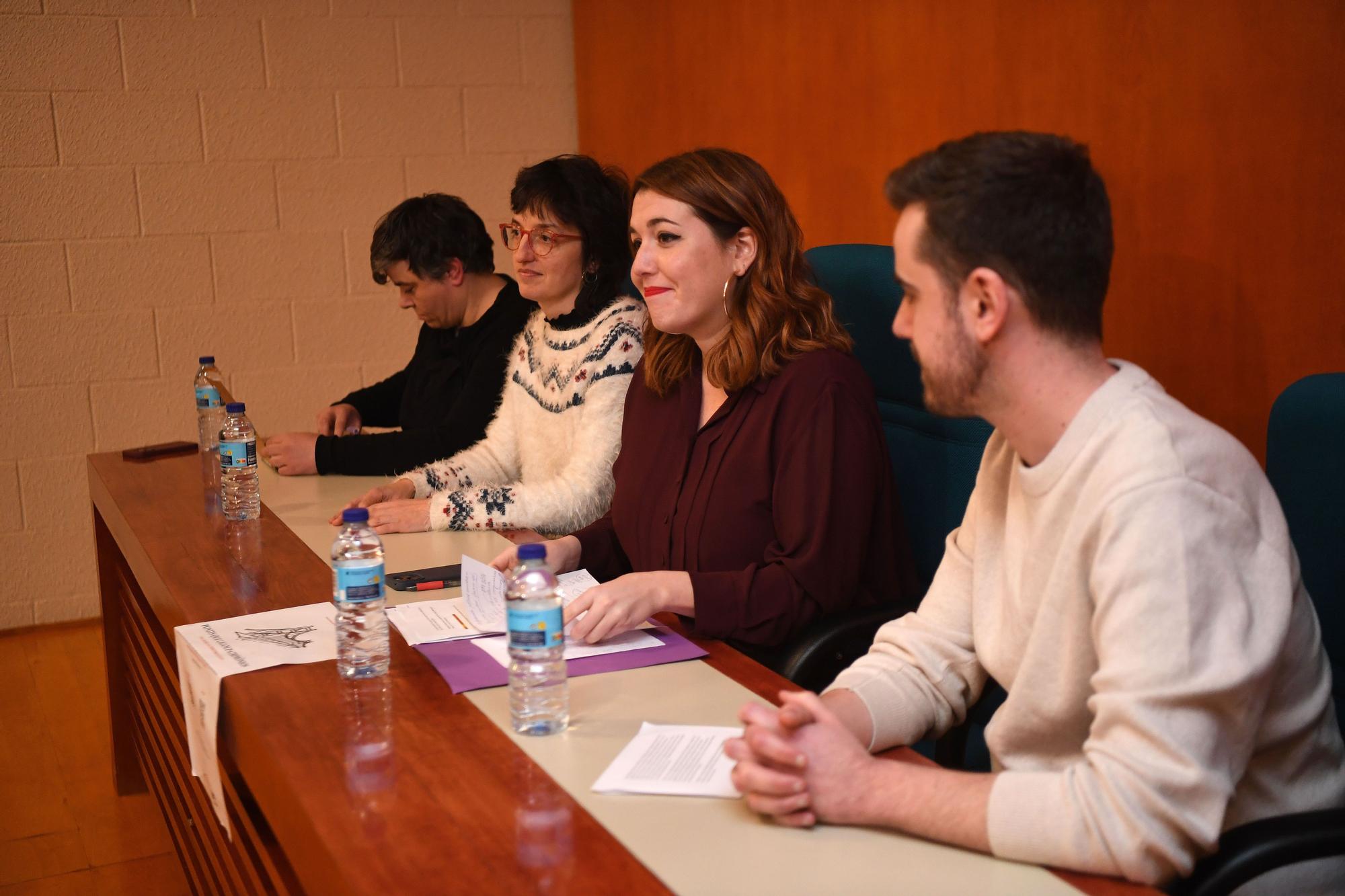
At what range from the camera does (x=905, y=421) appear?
2.06 m

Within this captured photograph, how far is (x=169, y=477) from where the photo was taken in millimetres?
2758

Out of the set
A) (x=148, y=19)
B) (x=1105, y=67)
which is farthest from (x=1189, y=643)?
(x=148, y=19)

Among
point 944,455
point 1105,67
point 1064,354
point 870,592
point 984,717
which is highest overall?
point 1105,67

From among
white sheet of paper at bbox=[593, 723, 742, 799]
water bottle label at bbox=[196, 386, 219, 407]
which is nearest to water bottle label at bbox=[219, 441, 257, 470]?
water bottle label at bbox=[196, 386, 219, 407]

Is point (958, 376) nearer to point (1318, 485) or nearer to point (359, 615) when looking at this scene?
point (1318, 485)

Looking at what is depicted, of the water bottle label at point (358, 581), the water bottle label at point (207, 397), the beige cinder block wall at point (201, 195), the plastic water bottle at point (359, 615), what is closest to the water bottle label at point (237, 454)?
the water bottle label at point (207, 397)

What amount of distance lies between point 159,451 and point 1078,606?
2.49m

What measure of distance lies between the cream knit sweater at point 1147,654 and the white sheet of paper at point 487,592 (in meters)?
0.59

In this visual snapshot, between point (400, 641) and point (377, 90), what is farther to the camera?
point (377, 90)

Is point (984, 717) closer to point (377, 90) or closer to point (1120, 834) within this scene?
point (1120, 834)

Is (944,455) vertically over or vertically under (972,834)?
over

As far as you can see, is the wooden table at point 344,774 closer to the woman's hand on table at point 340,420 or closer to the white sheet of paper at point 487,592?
the white sheet of paper at point 487,592

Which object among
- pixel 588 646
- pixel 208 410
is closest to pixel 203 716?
pixel 588 646

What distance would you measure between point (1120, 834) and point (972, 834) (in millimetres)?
119
